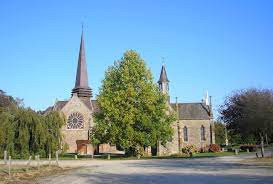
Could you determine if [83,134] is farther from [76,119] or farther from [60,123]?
[60,123]

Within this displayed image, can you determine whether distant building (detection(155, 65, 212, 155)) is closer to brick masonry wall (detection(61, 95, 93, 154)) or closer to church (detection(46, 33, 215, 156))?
Answer: church (detection(46, 33, 215, 156))

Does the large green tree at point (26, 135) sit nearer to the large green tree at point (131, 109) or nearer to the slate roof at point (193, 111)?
the large green tree at point (131, 109)

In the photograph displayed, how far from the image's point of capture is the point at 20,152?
118 ft

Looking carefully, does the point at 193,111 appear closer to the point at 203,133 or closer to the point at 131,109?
the point at 203,133

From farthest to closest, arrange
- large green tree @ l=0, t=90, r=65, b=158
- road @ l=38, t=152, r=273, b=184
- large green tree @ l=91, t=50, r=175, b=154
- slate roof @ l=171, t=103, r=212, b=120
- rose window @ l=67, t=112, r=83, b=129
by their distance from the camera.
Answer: slate roof @ l=171, t=103, r=212, b=120, rose window @ l=67, t=112, r=83, b=129, large green tree @ l=91, t=50, r=175, b=154, large green tree @ l=0, t=90, r=65, b=158, road @ l=38, t=152, r=273, b=184

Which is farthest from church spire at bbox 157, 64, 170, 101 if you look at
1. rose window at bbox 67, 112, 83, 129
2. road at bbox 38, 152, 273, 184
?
road at bbox 38, 152, 273, 184

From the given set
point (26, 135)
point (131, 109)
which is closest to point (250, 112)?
point (131, 109)

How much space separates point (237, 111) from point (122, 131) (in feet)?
46.0

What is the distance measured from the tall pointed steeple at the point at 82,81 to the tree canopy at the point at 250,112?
3836 cm

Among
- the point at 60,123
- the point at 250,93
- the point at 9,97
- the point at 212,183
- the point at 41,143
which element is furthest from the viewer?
the point at 9,97

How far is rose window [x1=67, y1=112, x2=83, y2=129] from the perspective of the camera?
6419 centimetres

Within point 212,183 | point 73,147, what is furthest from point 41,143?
point 73,147

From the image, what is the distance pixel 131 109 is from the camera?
142 ft

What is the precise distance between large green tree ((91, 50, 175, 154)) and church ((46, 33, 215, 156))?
54.0 ft
